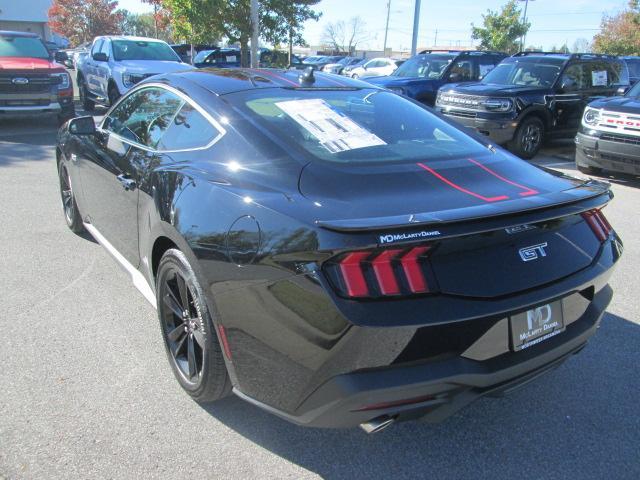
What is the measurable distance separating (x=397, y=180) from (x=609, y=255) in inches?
41.5

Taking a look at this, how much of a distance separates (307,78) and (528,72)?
28.3 feet

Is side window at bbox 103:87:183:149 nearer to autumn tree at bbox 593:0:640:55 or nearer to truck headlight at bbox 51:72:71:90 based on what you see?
truck headlight at bbox 51:72:71:90

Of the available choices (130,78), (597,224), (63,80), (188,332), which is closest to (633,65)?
(130,78)

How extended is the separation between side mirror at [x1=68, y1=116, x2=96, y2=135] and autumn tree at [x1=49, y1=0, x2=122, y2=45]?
170 ft

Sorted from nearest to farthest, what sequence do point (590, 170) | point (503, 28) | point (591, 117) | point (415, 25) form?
point (591, 117) → point (590, 170) → point (415, 25) → point (503, 28)

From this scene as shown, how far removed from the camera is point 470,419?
2.70 m

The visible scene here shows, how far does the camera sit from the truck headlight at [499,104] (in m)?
9.51

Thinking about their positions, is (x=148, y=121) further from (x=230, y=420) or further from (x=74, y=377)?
(x=230, y=420)

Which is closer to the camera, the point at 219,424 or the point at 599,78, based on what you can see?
the point at 219,424

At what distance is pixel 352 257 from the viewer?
190 cm

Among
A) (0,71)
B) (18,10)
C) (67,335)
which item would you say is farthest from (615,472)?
(18,10)

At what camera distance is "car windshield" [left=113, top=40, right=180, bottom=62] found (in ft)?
41.4

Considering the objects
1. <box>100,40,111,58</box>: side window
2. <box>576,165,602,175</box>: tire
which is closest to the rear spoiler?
<box>576,165,602,175</box>: tire

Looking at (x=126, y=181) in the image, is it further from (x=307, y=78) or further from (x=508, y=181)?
(x=508, y=181)
